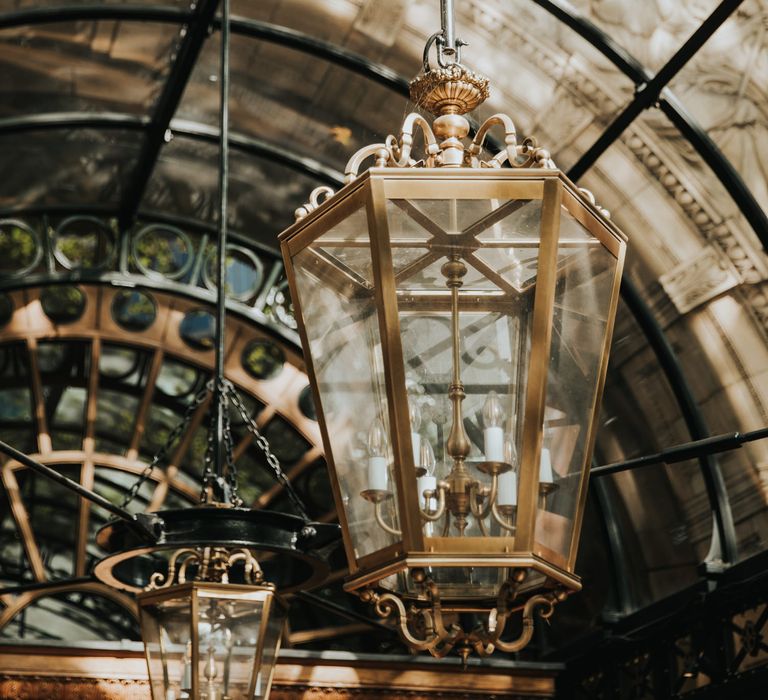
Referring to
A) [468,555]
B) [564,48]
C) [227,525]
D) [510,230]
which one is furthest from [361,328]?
[564,48]

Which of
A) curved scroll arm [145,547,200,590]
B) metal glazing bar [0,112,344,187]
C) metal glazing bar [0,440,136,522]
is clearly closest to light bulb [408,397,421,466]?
curved scroll arm [145,547,200,590]

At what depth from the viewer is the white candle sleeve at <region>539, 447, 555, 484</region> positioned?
7.54 feet

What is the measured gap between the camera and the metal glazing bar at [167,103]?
7.01 metres

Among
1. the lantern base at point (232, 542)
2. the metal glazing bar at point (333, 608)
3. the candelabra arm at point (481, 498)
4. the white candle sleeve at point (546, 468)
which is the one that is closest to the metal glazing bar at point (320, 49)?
the metal glazing bar at point (333, 608)

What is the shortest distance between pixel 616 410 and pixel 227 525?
372 centimetres

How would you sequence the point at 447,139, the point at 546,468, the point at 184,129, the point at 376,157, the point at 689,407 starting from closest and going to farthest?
the point at 546,468, the point at 376,157, the point at 447,139, the point at 689,407, the point at 184,129

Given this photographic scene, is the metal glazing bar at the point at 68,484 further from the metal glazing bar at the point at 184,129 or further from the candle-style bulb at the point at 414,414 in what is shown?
the metal glazing bar at the point at 184,129

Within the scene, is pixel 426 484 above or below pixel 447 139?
below

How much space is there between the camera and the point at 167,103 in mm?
7727

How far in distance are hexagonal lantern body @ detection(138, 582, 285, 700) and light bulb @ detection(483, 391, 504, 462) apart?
6.49ft

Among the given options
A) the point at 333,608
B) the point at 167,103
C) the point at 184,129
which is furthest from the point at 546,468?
the point at 184,129

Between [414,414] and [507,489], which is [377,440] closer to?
[414,414]

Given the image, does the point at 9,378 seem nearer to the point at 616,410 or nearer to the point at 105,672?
the point at 105,672

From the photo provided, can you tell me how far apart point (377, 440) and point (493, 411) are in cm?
22
